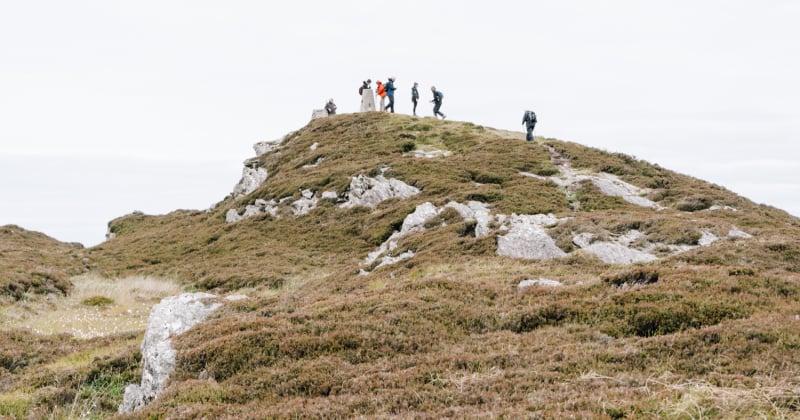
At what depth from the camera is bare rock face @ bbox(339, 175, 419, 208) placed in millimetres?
37812

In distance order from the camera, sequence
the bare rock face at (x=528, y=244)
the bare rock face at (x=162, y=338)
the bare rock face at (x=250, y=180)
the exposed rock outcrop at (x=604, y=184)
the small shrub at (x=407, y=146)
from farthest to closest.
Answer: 1. the bare rock face at (x=250, y=180)
2. the small shrub at (x=407, y=146)
3. the exposed rock outcrop at (x=604, y=184)
4. the bare rock face at (x=528, y=244)
5. the bare rock face at (x=162, y=338)

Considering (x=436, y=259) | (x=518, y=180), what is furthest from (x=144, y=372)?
(x=518, y=180)

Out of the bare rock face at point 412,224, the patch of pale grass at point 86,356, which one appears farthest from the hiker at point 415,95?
the patch of pale grass at point 86,356

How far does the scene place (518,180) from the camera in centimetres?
3512

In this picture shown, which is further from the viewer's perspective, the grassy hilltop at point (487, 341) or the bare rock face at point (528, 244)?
the bare rock face at point (528, 244)

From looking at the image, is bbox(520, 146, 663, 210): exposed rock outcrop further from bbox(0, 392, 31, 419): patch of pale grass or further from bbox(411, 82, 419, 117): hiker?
bbox(0, 392, 31, 419): patch of pale grass

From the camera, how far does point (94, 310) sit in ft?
83.5

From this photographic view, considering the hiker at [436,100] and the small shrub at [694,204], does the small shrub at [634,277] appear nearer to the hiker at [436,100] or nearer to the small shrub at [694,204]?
the small shrub at [694,204]

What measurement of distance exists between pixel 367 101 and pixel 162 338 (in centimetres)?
5239

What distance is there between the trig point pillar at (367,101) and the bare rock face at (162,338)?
1930 inches

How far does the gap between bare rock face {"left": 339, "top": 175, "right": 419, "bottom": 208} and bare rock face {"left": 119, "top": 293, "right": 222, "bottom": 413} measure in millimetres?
21981

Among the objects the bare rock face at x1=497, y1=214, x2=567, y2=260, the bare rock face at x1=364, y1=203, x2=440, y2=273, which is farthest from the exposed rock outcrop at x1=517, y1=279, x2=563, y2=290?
the bare rock face at x1=364, y1=203, x2=440, y2=273

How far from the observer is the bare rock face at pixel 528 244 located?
67.8 feet

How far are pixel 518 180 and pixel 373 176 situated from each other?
11.1m
